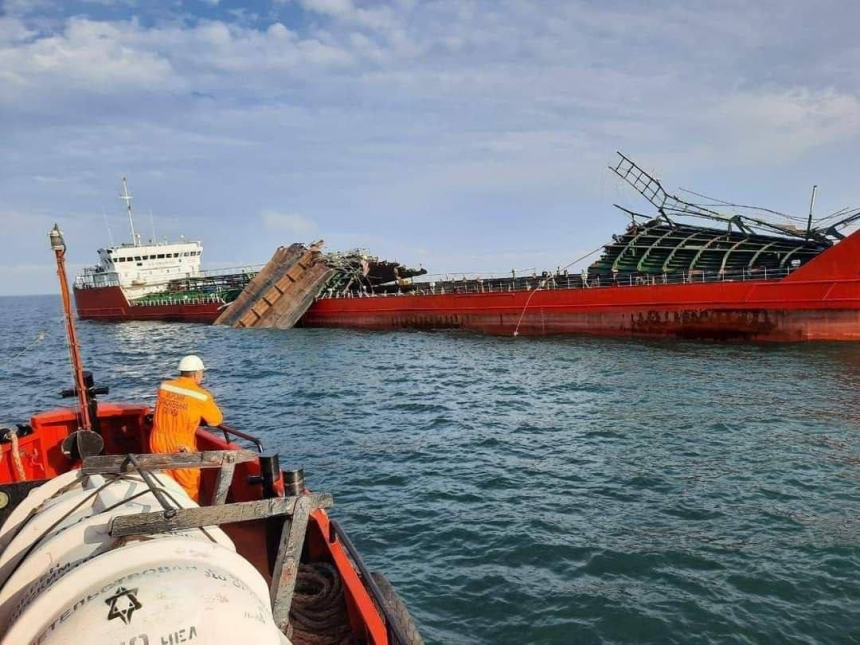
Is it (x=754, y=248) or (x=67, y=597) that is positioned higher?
(x=754, y=248)

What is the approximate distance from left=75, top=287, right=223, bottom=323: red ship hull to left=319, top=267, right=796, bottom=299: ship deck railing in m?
10.8

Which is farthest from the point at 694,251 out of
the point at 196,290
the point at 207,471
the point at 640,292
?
the point at 196,290

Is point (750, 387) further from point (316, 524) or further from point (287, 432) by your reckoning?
point (316, 524)

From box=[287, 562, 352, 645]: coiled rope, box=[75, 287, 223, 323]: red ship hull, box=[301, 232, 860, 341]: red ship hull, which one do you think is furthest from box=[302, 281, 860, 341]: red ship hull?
box=[287, 562, 352, 645]: coiled rope

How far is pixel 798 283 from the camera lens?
2316cm

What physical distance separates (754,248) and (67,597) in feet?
103

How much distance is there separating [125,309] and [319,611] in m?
52.8

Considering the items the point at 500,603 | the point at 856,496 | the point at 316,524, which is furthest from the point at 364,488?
the point at 856,496

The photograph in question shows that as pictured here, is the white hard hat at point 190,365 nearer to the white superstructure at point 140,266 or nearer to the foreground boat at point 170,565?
the foreground boat at point 170,565

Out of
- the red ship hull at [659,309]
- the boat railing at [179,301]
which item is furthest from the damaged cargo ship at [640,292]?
the boat railing at [179,301]

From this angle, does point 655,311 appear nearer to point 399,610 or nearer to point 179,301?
point 399,610

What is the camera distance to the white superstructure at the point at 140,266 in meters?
52.5

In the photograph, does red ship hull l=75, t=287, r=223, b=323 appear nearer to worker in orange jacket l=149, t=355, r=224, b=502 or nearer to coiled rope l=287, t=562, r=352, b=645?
worker in orange jacket l=149, t=355, r=224, b=502

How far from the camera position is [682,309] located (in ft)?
84.6
